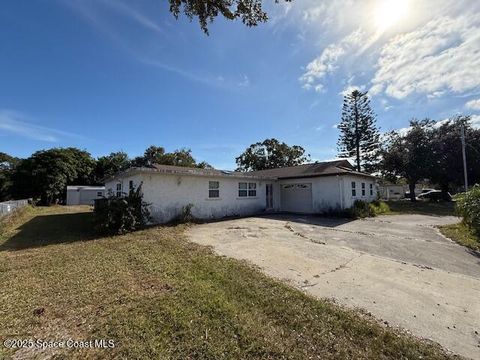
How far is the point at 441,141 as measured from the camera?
2644 cm

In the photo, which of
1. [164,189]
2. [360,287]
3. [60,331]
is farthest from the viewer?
[164,189]

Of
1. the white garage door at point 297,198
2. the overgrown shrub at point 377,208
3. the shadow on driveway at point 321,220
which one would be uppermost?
the white garage door at point 297,198

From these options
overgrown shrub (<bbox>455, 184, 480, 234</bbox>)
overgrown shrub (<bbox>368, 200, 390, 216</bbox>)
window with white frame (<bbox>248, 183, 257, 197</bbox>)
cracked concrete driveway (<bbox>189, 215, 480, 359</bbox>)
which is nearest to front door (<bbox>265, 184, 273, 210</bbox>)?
window with white frame (<bbox>248, 183, 257, 197</bbox>)

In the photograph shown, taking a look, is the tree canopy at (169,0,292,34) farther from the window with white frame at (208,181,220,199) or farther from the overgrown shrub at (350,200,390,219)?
the overgrown shrub at (350,200,390,219)

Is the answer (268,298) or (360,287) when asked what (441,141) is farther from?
(268,298)

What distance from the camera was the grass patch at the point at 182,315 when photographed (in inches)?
115

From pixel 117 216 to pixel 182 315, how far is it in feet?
25.5

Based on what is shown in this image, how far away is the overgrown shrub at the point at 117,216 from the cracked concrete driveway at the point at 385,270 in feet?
9.01

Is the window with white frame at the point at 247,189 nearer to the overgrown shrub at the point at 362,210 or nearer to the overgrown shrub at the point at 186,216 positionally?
the overgrown shrub at the point at 186,216

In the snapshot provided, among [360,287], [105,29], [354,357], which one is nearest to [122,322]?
[354,357]

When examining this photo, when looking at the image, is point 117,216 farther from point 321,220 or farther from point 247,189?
point 321,220

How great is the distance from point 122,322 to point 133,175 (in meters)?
10.4

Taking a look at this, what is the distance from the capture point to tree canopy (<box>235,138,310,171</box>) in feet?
136

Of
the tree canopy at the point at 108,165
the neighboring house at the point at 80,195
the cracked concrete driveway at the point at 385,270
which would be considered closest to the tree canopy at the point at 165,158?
the tree canopy at the point at 108,165
